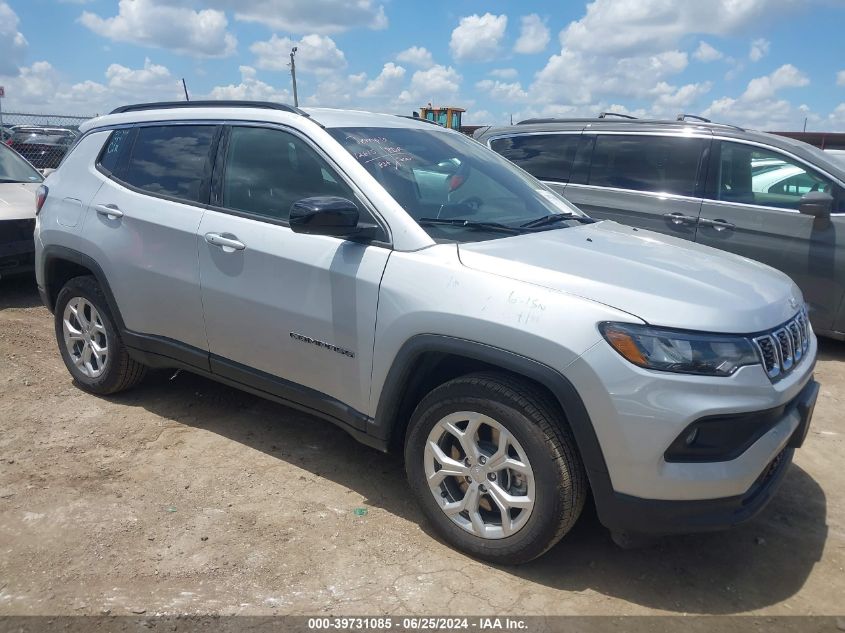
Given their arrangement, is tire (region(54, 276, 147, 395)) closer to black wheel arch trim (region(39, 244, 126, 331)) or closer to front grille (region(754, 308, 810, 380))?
black wheel arch trim (region(39, 244, 126, 331))

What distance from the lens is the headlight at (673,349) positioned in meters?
2.48

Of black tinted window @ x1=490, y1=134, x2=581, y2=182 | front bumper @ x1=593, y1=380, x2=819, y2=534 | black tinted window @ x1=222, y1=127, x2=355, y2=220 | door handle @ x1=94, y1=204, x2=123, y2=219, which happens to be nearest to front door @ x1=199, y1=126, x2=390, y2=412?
black tinted window @ x1=222, y1=127, x2=355, y2=220

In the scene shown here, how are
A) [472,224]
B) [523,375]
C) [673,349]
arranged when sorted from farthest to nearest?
[472,224] < [523,375] < [673,349]

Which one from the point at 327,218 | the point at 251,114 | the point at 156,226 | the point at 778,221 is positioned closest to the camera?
the point at 327,218

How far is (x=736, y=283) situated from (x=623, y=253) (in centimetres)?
48

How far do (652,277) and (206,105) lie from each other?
2.73 metres

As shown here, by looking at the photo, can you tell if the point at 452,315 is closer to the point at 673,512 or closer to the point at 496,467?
the point at 496,467

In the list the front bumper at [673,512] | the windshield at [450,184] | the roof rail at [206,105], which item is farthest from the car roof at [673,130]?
the front bumper at [673,512]

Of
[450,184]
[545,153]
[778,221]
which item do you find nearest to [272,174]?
[450,184]

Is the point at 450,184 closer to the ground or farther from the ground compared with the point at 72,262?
farther from the ground

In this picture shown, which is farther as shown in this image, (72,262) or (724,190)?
(724,190)

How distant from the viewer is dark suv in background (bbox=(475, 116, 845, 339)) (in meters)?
5.66

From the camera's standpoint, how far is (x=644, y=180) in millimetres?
6367

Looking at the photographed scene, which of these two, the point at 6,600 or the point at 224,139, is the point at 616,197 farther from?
the point at 6,600
